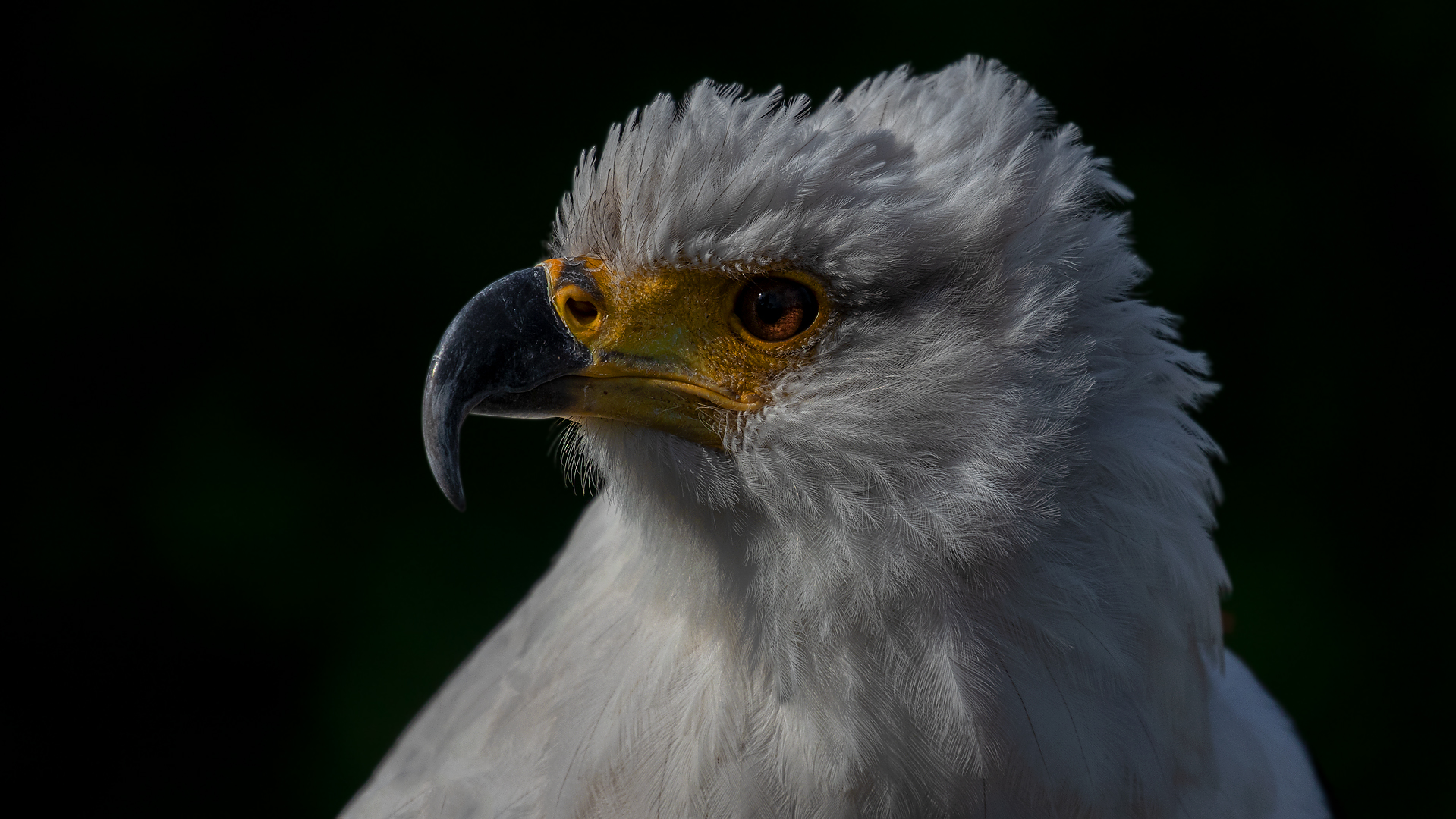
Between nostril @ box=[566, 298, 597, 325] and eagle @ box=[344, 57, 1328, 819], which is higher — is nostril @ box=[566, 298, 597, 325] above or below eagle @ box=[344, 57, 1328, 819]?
above

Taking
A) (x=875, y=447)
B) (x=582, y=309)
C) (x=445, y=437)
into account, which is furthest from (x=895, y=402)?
(x=445, y=437)

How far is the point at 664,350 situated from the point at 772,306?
6.1 inches

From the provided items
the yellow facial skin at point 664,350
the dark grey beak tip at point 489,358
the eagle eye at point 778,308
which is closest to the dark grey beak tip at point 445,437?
the dark grey beak tip at point 489,358

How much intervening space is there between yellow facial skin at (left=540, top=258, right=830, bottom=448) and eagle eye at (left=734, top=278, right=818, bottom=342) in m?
0.01

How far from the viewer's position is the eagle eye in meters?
1.38

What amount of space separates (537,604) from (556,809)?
0.44 metres

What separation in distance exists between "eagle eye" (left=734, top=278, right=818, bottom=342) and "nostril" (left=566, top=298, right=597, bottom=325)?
20 cm

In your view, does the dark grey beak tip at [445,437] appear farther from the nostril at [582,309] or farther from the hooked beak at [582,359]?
the nostril at [582,309]

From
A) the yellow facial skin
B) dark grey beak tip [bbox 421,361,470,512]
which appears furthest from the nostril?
dark grey beak tip [bbox 421,361,470,512]

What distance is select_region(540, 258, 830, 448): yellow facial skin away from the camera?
142 centimetres

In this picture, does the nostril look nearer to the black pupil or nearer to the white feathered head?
the white feathered head

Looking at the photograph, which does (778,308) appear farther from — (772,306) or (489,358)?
(489,358)

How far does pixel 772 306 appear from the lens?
54.9 inches

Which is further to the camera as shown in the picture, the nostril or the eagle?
the nostril
